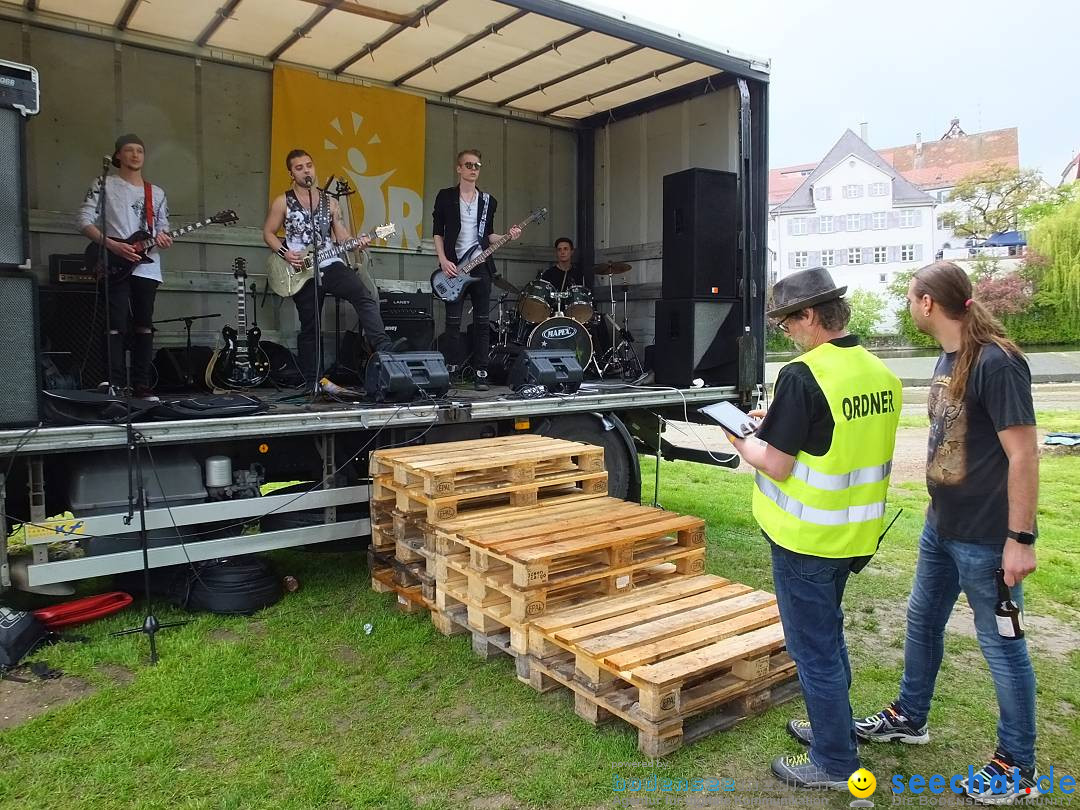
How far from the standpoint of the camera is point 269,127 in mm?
7602

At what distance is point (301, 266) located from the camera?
6.09 meters

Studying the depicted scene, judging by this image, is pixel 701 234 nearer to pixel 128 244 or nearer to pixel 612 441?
pixel 612 441

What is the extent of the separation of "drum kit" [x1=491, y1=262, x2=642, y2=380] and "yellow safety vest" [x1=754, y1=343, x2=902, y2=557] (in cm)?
568

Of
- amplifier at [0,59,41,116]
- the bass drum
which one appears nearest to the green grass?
amplifier at [0,59,41,116]

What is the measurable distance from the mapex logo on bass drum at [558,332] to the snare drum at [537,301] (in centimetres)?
46

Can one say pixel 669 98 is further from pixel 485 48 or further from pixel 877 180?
pixel 877 180

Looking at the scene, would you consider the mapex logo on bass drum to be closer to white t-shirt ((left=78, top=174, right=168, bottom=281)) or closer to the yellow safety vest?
white t-shirt ((left=78, top=174, right=168, bottom=281))

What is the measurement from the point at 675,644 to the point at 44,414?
322 centimetres

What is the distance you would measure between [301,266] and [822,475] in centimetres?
453

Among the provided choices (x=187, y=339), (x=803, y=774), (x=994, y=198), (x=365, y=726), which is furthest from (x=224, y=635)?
(x=994, y=198)

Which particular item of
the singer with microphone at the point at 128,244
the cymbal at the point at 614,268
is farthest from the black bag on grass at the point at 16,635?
the cymbal at the point at 614,268

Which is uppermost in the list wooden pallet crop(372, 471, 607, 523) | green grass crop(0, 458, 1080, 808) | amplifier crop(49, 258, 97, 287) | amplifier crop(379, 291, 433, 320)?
amplifier crop(49, 258, 97, 287)

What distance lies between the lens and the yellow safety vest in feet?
8.68

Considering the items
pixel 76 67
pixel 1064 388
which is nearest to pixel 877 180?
pixel 1064 388
